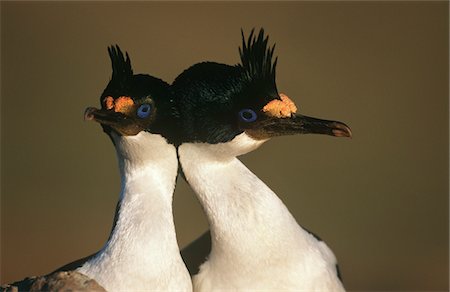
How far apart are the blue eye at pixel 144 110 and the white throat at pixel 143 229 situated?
0.26ft

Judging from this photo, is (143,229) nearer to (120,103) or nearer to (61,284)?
(61,284)

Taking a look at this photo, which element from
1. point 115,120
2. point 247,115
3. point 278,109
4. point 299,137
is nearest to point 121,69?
point 115,120

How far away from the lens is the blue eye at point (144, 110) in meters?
4.61

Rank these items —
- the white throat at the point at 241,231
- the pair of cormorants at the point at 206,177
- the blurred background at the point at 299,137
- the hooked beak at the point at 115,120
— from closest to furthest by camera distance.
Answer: the hooked beak at the point at 115,120 < the pair of cormorants at the point at 206,177 < the white throat at the point at 241,231 < the blurred background at the point at 299,137

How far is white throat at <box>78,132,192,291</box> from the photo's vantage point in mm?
4531

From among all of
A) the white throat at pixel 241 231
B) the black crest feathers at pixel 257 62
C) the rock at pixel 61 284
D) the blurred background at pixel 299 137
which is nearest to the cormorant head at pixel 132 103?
the white throat at pixel 241 231

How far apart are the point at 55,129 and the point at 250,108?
6.71 meters

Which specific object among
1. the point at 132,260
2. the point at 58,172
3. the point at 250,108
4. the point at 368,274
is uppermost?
the point at 250,108

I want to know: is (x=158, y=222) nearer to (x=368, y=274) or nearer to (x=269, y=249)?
(x=269, y=249)

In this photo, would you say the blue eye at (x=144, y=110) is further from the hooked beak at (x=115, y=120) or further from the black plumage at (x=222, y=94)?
the black plumage at (x=222, y=94)

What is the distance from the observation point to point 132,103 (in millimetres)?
4574

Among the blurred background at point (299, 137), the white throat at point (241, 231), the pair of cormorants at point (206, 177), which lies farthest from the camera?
the blurred background at point (299, 137)

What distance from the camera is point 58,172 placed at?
10898 mm

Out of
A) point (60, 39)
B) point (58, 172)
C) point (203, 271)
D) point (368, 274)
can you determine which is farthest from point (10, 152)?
point (203, 271)
